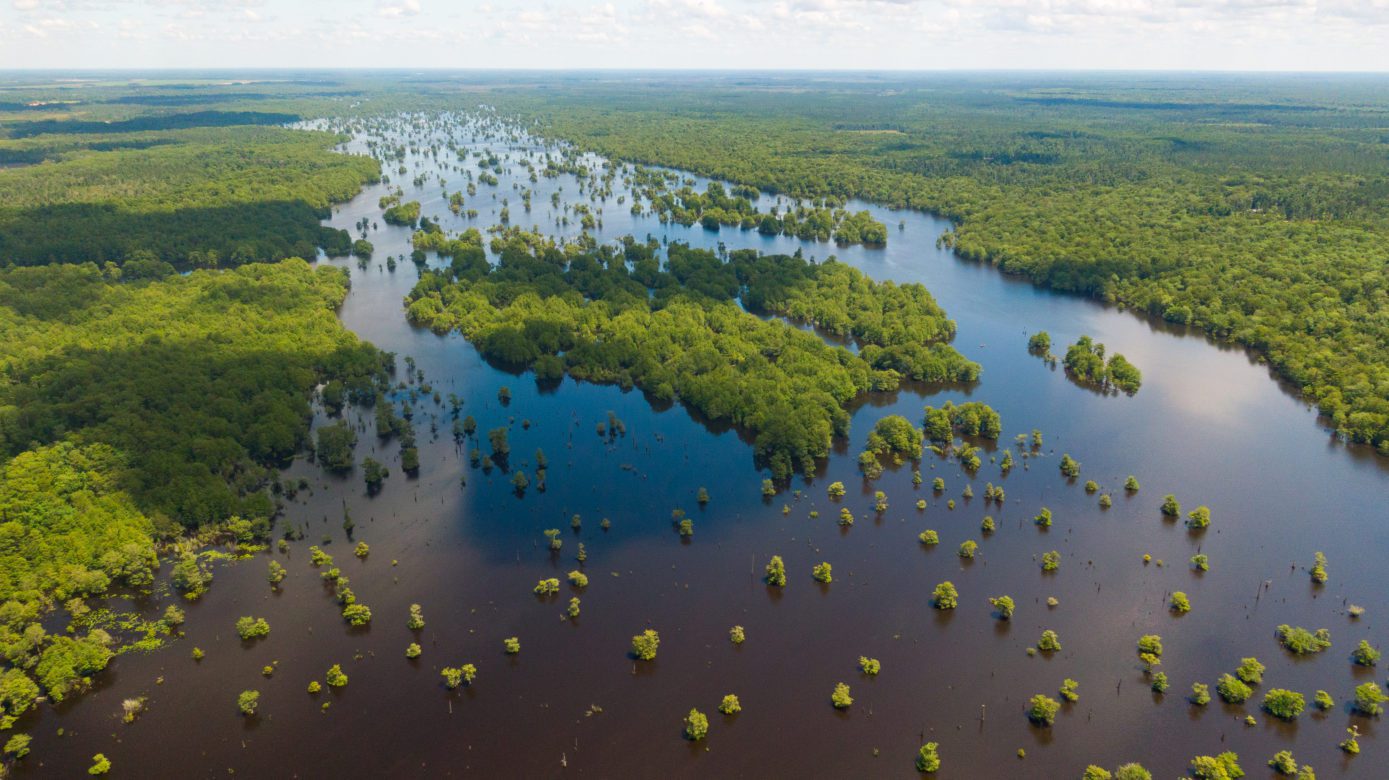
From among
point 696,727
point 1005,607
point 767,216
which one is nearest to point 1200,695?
point 1005,607

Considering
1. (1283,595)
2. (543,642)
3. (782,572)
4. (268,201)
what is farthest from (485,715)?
(268,201)

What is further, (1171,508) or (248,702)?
(1171,508)

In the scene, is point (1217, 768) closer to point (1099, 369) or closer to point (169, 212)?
point (1099, 369)

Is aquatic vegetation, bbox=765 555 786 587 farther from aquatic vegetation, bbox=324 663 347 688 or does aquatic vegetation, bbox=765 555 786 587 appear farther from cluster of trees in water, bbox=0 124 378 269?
cluster of trees in water, bbox=0 124 378 269

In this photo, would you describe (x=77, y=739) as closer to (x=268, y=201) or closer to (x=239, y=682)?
(x=239, y=682)

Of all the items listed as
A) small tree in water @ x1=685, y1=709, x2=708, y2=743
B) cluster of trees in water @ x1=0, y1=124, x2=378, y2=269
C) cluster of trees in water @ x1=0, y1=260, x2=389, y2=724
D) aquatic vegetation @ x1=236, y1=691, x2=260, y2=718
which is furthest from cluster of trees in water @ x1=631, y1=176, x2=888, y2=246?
aquatic vegetation @ x1=236, y1=691, x2=260, y2=718
